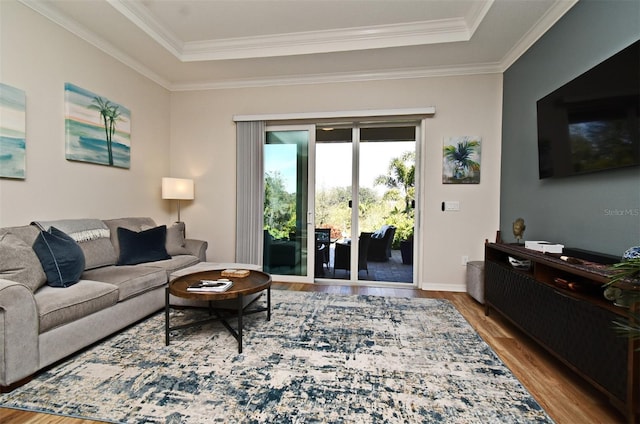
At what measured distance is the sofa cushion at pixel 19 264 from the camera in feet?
6.01

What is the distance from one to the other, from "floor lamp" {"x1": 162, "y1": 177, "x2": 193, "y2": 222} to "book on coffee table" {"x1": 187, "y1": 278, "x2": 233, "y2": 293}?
1.96 meters

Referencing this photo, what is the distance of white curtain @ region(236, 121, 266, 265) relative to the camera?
13.2ft

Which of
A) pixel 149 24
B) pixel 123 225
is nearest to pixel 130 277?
pixel 123 225

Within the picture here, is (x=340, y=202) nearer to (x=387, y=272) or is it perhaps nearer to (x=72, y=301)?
(x=387, y=272)

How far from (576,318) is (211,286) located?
2.37m

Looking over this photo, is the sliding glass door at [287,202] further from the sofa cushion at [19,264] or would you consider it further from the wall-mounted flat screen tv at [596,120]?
the wall-mounted flat screen tv at [596,120]

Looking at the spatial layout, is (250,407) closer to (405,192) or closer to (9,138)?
(9,138)

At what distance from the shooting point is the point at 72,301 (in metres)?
1.88

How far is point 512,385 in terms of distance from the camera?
1690mm

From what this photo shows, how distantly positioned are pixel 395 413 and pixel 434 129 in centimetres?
324

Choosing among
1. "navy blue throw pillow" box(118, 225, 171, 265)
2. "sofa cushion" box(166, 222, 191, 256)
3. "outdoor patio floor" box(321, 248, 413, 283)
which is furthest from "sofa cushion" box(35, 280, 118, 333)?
"outdoor patio floor" box(321, 248, 413, 283)

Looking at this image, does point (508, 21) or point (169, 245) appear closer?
point (508, 21)

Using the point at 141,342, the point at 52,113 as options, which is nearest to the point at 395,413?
the point at 141,342

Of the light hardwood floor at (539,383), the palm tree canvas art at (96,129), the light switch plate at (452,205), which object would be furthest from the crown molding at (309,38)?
the light hardwood floor at (539,383)
